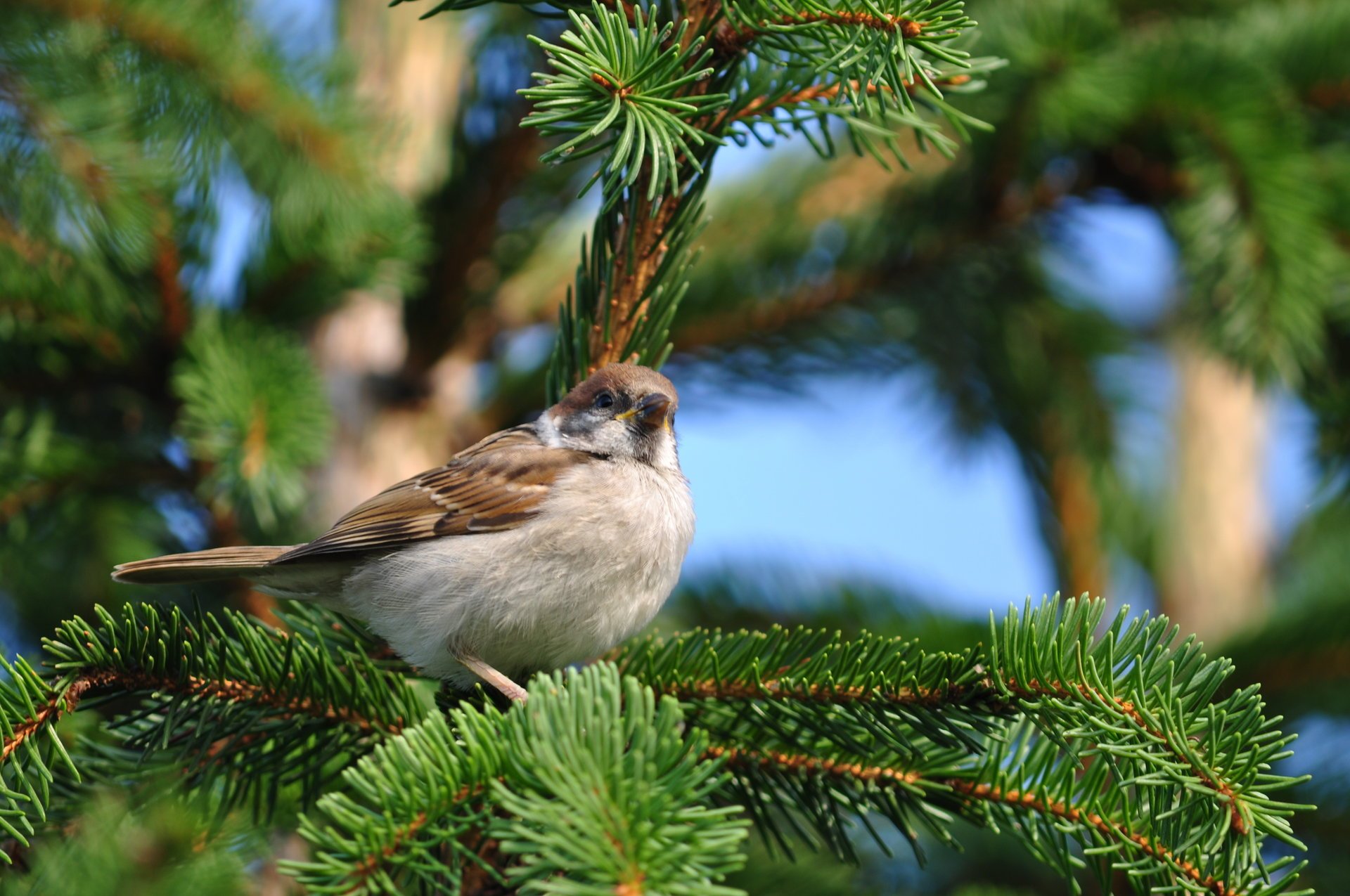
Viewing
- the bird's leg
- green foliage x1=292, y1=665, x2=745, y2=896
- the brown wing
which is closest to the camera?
green foliage x1=292, y1=665, x2=745, y2=896

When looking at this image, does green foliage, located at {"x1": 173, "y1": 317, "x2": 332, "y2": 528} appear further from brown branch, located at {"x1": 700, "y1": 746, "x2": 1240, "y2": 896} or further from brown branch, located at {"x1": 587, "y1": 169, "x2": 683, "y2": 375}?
brown branch, located at {"x1": 700, "y1": 746, "x2": 1240, "y2": 896}

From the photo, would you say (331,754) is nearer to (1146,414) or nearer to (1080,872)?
(1080,872)

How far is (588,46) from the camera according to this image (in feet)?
5.54

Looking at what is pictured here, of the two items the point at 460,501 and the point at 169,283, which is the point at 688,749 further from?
the point at 169,283

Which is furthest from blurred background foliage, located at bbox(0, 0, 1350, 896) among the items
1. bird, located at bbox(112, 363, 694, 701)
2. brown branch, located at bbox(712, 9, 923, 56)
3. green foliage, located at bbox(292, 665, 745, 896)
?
green foliage, located at bbox(292, 665, 745, 896)

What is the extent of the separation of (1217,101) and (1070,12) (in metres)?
0.44

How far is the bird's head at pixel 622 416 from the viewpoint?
8.46ft

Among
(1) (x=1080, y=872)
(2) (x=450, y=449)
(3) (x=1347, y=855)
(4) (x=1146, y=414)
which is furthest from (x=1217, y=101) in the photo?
(2) (x=450, y=449)

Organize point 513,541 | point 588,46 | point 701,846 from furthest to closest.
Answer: point 513,541 → point 588,46 → point 701,846

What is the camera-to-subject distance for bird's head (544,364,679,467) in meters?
2.58

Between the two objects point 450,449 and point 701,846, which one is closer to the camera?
point 701,846

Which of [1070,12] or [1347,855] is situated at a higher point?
[1070,12]

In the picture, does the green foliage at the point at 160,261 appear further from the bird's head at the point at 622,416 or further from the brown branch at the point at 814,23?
the brown branch at the point at 814,23

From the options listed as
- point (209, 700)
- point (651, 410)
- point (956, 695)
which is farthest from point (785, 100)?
point (209, 700)
